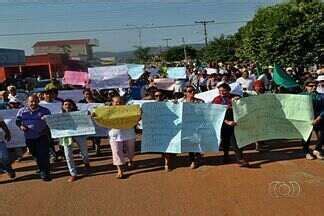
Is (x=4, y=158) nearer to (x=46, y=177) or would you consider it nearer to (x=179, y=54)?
(x=46, y=177)

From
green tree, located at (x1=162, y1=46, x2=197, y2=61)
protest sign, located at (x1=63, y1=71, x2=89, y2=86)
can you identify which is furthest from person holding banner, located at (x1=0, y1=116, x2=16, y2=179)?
green tree, located at (x1=162, y1=46, x2=197, y2=61)

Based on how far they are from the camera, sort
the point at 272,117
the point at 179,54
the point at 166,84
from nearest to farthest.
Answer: the point at 272,117 < the point at 166,84 < the point at 179,54

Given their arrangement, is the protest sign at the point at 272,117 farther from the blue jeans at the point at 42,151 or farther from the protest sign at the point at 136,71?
the protest sign at the point at 136,71

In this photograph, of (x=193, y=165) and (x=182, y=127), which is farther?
(x=182, y=127)

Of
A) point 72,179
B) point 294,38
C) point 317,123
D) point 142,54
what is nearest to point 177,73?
point 294,38

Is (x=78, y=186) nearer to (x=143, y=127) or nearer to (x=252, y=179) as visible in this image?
(x=143, y=127)

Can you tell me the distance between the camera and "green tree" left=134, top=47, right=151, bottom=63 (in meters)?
93.6

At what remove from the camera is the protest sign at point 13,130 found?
9961 mm

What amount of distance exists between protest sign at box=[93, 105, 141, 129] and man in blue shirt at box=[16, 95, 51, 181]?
35.1 inches

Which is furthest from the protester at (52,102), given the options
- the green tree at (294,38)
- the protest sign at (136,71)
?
the green tree at (294,38)

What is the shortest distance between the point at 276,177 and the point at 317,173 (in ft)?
2.03

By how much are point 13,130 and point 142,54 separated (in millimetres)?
87318

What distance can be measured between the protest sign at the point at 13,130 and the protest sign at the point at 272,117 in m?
3.97

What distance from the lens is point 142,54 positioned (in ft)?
317
